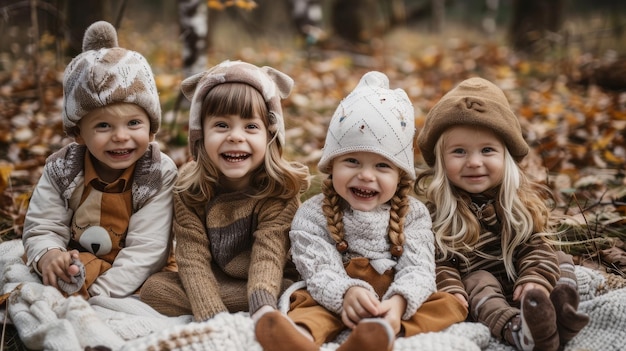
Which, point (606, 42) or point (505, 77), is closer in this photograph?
point (505, 77)

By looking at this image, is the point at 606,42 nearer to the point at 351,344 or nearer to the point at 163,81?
the point at 163,81

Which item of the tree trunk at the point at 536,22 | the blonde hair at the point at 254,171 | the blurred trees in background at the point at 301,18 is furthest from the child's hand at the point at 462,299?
the tree trunk at the point at 536,22

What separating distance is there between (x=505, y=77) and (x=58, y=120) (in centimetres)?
567

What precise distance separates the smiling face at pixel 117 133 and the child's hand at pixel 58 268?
0.47 m

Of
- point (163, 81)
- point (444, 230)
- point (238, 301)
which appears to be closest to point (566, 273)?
point (444, 230)

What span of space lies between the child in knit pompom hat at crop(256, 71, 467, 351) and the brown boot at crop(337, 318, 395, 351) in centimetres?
25

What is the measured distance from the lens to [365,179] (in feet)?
8.35

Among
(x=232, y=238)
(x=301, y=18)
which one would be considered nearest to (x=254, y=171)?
(x=232, y=238)

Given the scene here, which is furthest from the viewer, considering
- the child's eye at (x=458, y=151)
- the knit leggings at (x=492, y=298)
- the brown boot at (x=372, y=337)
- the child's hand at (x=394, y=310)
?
the child's eye at (x=458, y=151)

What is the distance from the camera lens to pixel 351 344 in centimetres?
213

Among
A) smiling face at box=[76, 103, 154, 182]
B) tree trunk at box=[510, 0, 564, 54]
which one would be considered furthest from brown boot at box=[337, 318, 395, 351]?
tree trunk at box=[510, 0, 564, 54]

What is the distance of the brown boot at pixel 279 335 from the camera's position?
2.15 meters

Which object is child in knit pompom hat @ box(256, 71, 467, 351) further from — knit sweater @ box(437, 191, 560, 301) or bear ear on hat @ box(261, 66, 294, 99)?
bear ear on hat @ box(261, 66, 294, 99)

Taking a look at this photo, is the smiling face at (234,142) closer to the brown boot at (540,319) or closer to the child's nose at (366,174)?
the child's nose at (366,174)
